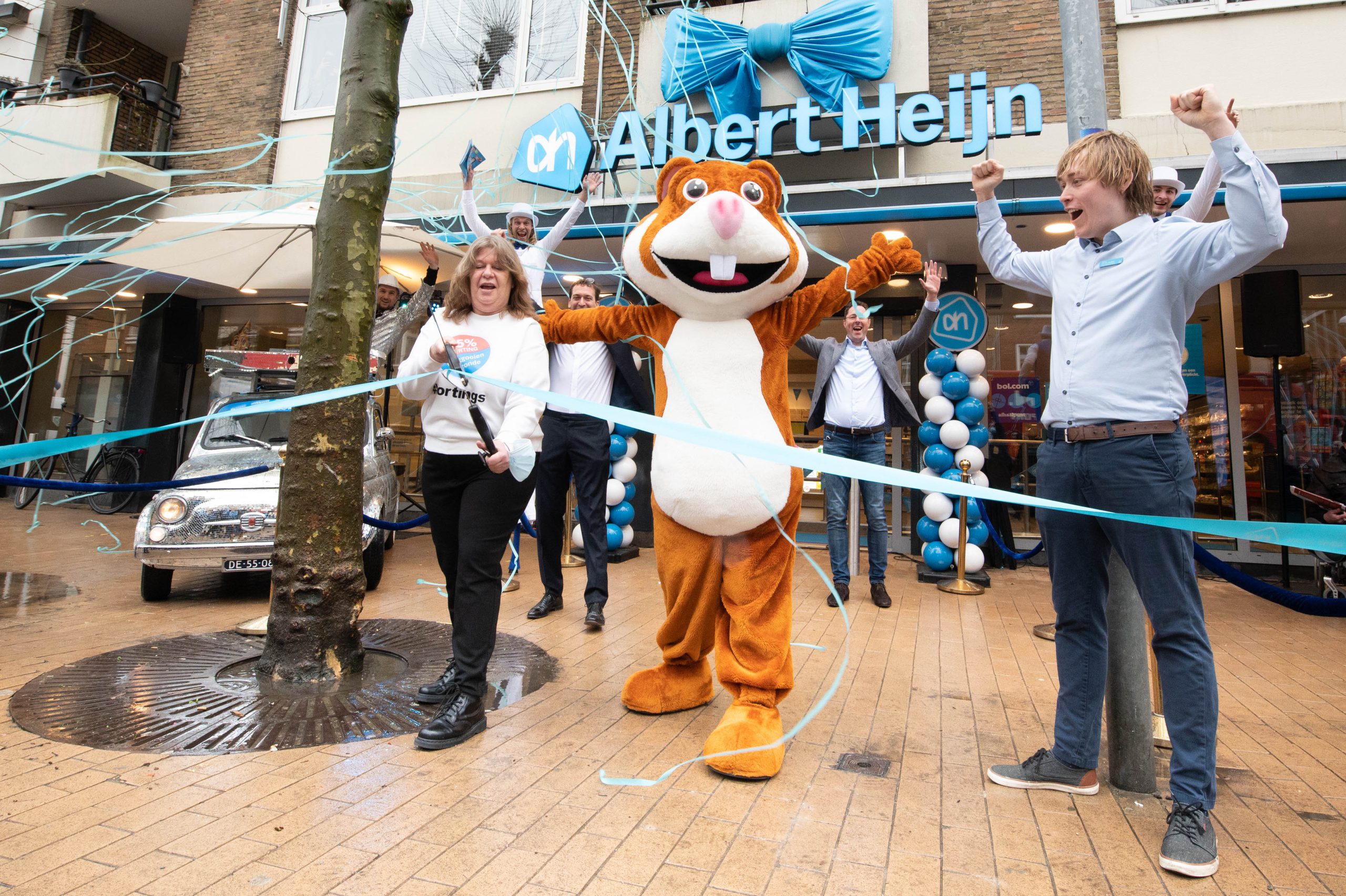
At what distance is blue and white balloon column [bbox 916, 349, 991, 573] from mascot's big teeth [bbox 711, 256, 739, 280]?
4.11 metres

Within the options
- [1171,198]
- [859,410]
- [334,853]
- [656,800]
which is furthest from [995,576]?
[334,853]

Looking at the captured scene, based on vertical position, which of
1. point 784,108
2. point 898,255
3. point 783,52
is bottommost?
point 898,255

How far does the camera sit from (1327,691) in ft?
11.3

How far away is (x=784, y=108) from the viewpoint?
279 inches

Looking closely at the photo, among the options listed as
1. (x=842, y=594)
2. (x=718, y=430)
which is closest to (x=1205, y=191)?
(x=718, y=430)

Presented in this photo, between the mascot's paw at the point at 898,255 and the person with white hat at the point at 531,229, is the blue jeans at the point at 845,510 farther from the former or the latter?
the mascot's paw at the point at 898,255

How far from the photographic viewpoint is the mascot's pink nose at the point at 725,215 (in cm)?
243

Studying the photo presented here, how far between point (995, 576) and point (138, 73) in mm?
15590

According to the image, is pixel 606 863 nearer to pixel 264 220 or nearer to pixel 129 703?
pixel 129 703

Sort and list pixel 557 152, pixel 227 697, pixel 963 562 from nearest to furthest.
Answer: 1. pixel 227 697
2. pixel 963 562
3. pixel 557 152

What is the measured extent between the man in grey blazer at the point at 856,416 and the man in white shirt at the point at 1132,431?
113 inches

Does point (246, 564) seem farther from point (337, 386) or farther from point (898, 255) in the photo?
point (898, 255)

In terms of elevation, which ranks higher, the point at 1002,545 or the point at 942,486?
the point at 942,486

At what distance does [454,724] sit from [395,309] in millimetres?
3852
